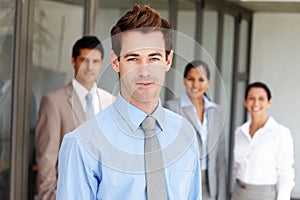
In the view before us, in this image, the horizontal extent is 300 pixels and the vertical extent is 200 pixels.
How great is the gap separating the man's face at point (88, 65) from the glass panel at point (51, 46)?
0.40 meters

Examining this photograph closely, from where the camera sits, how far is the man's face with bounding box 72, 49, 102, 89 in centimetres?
332

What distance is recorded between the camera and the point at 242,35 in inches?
313

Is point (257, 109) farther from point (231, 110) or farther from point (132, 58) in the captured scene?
point (231, 110)

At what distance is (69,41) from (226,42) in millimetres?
3414

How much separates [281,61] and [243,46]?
576 millimetres

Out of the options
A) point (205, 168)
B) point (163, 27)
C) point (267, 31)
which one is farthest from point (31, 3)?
point (267, 31)

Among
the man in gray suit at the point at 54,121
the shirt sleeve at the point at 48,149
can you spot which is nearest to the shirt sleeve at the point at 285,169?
the man in gray suit at the point at 54,121

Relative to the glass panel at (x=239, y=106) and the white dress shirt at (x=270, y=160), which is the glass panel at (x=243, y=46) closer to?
the glass panel at (x=239, y=106)

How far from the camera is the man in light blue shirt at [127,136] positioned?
1642mm

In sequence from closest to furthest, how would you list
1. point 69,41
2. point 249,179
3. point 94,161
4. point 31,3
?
point 94,161 < point 31,3 < point 249,179 < point 69,41

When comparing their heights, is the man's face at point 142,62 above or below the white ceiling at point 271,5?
below

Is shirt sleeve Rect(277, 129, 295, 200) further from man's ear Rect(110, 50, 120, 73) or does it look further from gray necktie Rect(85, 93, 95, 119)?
man's ear Rect(110, 50, 120, 73)

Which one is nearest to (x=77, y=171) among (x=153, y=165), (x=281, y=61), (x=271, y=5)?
(x=153, y=165)

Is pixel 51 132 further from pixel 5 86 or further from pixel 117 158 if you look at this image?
pixel 117 158
